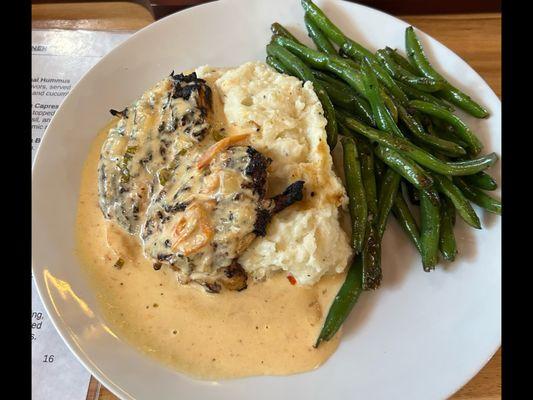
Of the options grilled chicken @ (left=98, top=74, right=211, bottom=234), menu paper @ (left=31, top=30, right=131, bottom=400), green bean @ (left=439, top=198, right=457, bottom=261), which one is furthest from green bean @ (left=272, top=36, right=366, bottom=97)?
menu paper @ (left=31, top=30, right=131, bottom=400)

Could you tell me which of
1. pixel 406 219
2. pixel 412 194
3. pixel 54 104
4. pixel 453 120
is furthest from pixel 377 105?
pixel 54 104

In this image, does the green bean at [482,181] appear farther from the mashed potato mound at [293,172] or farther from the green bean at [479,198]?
the mashed potato mound at [293,172]

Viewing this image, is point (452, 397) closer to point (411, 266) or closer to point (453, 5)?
point (411, 266)

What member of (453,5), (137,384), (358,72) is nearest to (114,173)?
(137,384)

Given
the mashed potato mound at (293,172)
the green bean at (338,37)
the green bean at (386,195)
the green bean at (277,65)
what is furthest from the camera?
the green bean at (277,65)

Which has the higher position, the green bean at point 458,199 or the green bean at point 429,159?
the green bean at point 429,159

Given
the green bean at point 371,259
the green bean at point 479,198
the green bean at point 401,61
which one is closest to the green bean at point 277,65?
the green bean at point 401,61
